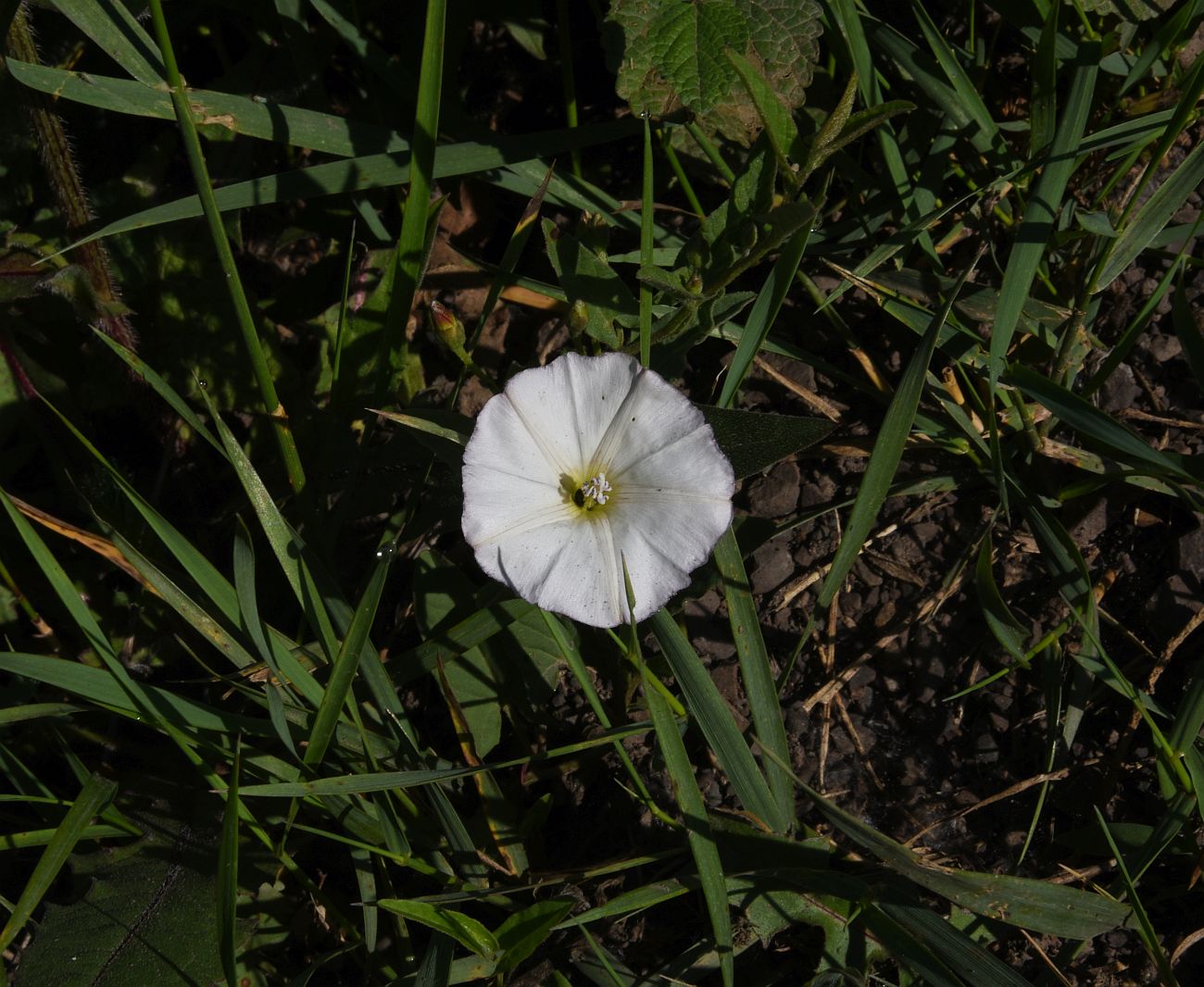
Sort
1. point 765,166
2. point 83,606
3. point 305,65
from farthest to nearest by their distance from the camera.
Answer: point 305,65 → point 83,606 → point 765,166

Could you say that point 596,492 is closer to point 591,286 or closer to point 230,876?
point 591,286

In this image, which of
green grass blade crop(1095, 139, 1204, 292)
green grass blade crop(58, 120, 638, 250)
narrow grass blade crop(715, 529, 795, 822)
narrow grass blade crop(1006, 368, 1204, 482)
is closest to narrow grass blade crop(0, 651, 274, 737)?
green grass blade crop(58, 120, 638, 250)

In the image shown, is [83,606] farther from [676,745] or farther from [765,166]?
[765,166]

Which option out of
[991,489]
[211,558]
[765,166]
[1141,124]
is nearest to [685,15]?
[765,166]

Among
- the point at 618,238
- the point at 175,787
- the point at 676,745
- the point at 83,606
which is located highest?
the point at 618,238

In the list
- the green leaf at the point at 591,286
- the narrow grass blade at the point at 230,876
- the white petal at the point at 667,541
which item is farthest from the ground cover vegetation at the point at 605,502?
the narrow grass blade at the point at 230,876

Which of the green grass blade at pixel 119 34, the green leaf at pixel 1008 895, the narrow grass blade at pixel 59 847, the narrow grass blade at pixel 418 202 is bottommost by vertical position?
the green leaf at pixel 1008 895

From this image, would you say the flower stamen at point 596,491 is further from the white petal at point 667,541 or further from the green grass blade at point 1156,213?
the green grass blade at point 1156,213
